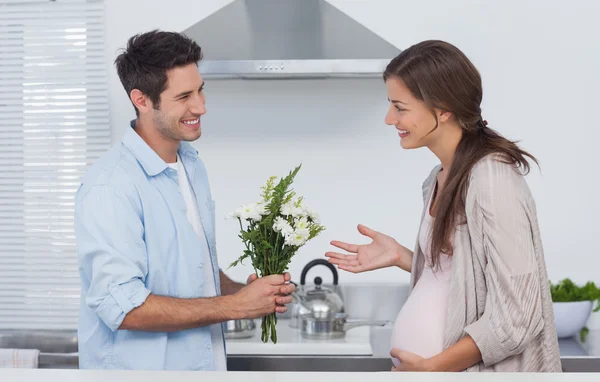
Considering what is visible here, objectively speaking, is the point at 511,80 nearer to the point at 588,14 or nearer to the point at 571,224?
the point at 588,14

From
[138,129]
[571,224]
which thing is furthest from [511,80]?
[138,129]

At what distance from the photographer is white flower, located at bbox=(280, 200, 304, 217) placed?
2.17 metres

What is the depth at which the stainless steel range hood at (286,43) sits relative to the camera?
315 centimetres

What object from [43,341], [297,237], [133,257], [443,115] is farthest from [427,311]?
[43,341]

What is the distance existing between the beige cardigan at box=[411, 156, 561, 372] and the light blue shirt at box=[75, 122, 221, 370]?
2.36ft

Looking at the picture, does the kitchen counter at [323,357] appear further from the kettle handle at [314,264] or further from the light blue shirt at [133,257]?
the light blue shirt at [133,257]

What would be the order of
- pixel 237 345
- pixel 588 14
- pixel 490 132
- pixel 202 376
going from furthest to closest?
pixel 588 14 < pixel 237 345 < pixel 490 132 < pixel 202 376

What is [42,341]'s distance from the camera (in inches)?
142

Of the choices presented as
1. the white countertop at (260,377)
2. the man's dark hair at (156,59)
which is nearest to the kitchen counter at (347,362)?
the man's dark hair at (156,59)

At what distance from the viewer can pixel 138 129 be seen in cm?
234

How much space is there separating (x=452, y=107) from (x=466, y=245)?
35 cm

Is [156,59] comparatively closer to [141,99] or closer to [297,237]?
[141,99]

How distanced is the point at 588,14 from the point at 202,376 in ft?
9.55

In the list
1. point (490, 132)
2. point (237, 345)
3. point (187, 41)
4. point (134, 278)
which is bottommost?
point (237, 345)
